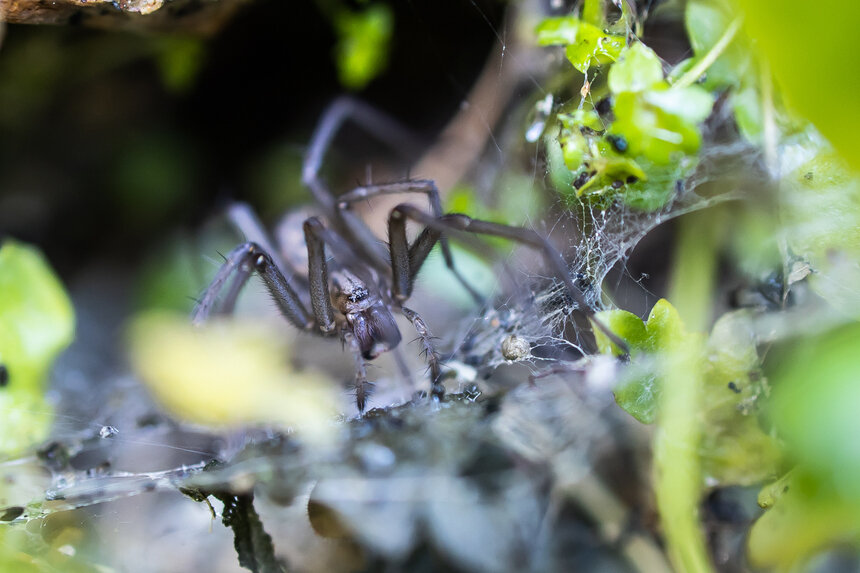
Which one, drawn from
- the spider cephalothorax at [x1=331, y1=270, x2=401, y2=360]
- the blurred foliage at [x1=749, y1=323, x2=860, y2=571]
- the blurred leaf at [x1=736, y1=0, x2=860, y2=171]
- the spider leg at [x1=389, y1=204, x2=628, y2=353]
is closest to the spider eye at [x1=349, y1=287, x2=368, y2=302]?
the spider cephalothorax at [x1=331, y1=270, x2=401, y2=360]

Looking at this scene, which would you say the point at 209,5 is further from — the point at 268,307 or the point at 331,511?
the point at 331,511

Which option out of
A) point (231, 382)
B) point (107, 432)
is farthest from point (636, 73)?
point (107, 432)

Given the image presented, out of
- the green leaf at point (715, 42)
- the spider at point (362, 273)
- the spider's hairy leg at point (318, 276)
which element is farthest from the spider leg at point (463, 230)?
the green leaf at point (715, 42)

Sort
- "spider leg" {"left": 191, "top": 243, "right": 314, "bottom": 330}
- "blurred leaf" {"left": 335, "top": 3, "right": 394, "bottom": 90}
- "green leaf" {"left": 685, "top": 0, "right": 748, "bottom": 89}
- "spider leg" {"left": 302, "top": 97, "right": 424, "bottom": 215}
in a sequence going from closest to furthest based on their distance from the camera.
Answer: "green leaf" {"left": 685, "top": 0, "right": 748, "bottom": 89}, "spider leg" {"left": 191, "top": 243, "right": 314, "bottom": 330}, "blurred leaf" {"left": 335, "top": 3, "right": 394, "bottom": 90}, "spider leg" {"left": 302, "top": 97, "right": 424, "bottom": 215}

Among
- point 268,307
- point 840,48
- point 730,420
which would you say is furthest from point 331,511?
point 840,48

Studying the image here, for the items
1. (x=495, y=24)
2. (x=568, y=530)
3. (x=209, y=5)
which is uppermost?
(x=209, y=5)

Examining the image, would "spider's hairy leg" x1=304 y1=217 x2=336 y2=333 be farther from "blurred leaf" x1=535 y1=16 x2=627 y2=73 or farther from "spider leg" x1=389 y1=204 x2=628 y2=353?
"blurred leaf" x1=535 y1=16 x2=627 y2=73
